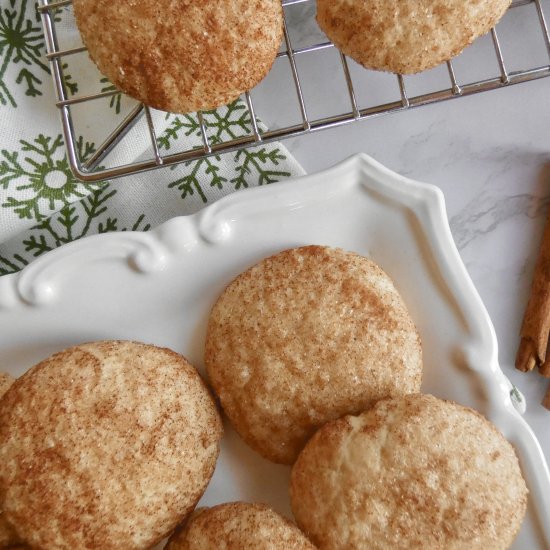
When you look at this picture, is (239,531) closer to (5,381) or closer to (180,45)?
(5,381)

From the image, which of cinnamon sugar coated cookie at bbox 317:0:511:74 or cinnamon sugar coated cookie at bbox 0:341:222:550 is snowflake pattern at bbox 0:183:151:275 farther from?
cinnamon sugar coated cookie at bbox 317:0:511:74

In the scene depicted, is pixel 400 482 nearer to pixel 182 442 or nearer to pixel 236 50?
pixel 182 442

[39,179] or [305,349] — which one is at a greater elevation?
[39,179]

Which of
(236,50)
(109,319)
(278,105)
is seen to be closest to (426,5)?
(236,50)

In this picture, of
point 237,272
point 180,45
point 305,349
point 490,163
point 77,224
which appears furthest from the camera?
point 490,163

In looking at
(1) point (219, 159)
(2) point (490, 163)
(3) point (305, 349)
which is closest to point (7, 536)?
(3) point (305, 349)

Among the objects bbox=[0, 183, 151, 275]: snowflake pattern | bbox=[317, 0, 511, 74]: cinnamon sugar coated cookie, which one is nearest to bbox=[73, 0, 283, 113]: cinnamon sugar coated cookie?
bbox=[317, 0, 511, 74]: cinnamon sugar coated cookie

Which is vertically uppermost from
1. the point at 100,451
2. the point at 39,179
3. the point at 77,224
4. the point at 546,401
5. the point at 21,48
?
the point at 21,48
